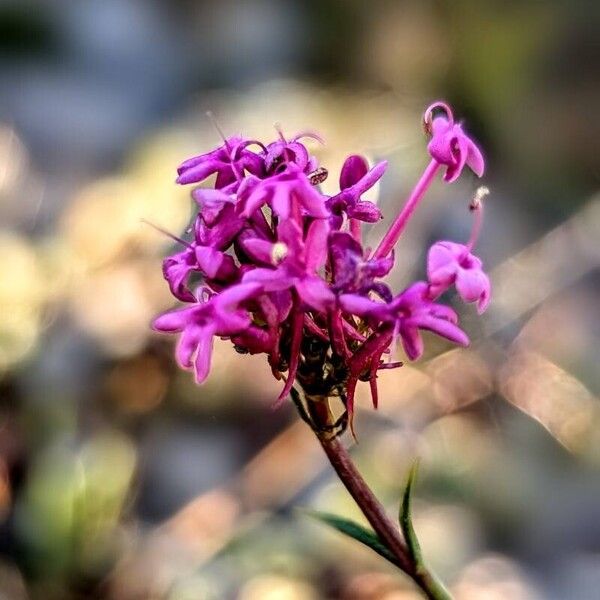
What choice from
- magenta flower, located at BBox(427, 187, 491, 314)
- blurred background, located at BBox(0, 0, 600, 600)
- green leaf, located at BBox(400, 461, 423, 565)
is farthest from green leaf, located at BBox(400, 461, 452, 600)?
blurred background, located at BBox(0, 0, 600, 600)

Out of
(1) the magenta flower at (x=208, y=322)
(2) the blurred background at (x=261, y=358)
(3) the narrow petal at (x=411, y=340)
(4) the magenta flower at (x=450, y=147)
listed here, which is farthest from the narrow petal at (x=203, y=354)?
(2) the blurred background at (x=261, y=358)

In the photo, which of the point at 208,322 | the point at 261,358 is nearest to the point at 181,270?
the point at 208,322

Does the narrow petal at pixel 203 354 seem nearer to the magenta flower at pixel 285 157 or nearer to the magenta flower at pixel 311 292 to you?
the magenta flower at pixel 311 292

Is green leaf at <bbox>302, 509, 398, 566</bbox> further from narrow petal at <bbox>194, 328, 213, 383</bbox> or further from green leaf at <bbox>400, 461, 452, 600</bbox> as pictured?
narrow petal at <bbox>194, 328, 213, 383</bbox>

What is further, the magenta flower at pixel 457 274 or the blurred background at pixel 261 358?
the blurred background at pixel 261 358

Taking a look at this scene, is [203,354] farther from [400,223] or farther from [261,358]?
[261,358]

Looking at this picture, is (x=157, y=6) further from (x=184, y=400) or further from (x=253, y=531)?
(x=253, y=531)
